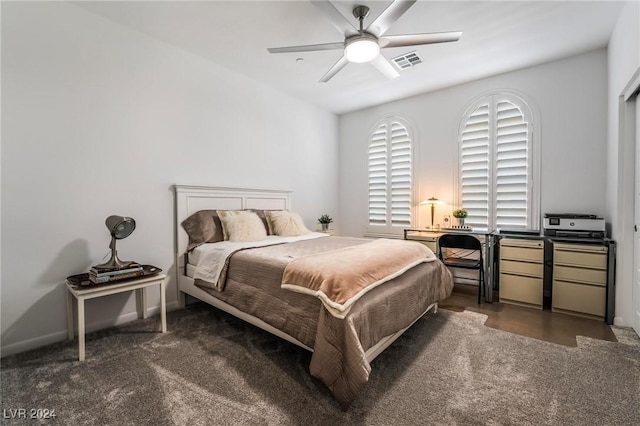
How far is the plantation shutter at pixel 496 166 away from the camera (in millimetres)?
3564

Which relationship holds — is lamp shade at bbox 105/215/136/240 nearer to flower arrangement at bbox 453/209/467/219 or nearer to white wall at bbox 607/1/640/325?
flower arrangement at bbox 453/209/467/219

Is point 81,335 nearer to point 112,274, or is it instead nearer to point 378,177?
point 112,274

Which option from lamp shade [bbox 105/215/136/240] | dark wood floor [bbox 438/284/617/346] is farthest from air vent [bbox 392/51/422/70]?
lamp shade [bbox 105/215/136/240]

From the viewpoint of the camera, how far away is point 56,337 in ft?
7.72

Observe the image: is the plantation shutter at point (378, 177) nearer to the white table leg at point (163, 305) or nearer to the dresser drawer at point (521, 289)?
the dresser drawer at point (521, 289)

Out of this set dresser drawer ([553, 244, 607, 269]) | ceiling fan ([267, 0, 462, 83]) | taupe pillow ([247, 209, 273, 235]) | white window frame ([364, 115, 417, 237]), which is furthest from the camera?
white window frame ([364, 115, 417, 237])

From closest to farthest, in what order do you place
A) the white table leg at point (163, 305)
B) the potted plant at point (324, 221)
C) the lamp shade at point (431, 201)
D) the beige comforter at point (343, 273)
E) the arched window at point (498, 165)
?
the beige comforter at point (343, 273), the white table leg at point (163, 305), the arched window at point (498, 165), the lamp shade at point (431, 201), the potted plant at point (324, 221)

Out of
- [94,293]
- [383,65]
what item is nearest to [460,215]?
[383,65]

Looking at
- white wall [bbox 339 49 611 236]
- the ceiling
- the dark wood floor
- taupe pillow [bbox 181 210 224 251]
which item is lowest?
the dark wood floor

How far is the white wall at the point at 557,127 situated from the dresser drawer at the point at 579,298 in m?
0.81

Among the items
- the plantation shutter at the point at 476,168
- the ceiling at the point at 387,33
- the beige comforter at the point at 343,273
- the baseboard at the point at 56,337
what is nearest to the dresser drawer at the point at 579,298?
the plantation shutter at the point at 476,168

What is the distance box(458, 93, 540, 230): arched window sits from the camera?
3.53 meters

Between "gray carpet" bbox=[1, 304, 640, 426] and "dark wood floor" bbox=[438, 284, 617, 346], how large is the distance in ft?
0.43

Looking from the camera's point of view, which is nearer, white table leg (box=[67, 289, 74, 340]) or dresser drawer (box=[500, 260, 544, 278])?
white table leg (box=[67, 289, 74, 340])
